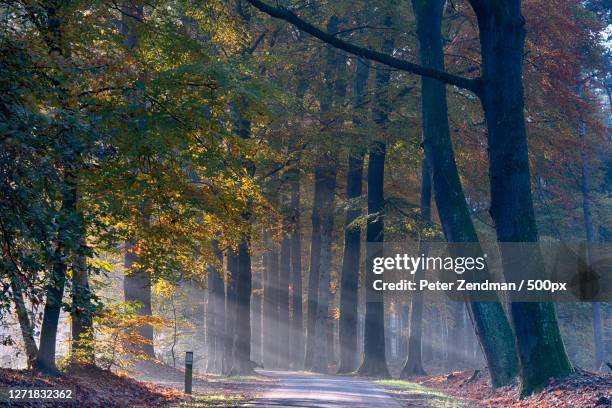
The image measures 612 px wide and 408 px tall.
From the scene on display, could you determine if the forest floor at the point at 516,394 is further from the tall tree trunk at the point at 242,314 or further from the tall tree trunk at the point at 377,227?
the tall tree trunk at the point at 242,314

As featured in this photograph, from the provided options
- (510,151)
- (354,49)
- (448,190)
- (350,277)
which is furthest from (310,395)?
(350,277)

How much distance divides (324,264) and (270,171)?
7488mm

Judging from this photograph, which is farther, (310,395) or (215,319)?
(215,319)

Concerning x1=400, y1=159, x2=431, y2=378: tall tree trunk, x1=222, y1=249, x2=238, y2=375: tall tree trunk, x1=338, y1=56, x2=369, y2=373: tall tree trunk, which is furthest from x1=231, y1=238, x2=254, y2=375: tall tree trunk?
x1=400, y1=159, x2=431, y2=378: tall tree trunk

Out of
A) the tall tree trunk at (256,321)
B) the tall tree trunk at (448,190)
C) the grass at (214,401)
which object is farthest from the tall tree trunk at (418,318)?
the tall tree trunk at (256,321)

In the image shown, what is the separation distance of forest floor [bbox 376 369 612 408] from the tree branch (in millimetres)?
6040

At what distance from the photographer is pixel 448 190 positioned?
18.1m

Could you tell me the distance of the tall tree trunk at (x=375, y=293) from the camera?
29.1 metres

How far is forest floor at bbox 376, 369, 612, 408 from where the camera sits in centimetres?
1249

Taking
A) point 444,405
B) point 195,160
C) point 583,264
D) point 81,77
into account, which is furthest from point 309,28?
point 583,264

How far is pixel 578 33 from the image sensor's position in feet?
79.9

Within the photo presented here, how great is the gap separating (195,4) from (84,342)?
778cm

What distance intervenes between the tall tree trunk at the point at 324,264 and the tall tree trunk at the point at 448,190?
1291 cm

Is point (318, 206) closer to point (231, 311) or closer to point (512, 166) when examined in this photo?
point (231, 311)
